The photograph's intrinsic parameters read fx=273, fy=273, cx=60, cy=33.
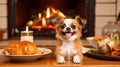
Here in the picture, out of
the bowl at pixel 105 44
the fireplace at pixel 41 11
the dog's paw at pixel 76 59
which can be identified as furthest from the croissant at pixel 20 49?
the fireplace at pixel 41 11

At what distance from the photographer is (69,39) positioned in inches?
35.0

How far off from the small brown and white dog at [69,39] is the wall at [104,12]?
1535 mm

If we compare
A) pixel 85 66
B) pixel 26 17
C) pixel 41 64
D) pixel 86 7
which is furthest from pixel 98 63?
pixel 26 17

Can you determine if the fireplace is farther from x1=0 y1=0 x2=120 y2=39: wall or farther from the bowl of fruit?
the bowl of fruit

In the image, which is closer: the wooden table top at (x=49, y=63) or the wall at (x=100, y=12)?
the wooden table top at (x=49, y=63)

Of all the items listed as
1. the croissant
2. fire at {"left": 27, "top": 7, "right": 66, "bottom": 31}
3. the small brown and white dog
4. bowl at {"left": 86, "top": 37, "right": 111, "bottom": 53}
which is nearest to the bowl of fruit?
bowl at {"left": 86, "top": 37, "right": 111, "bottom": 53}

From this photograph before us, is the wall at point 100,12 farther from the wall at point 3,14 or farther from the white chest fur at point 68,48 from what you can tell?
the white chest fur at point 68,48

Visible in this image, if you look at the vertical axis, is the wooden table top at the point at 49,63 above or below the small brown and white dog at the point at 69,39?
below

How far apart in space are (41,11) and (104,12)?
1.90ft

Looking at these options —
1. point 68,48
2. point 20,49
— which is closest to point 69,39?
point 68,48

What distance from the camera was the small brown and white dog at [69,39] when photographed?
34.7 inches

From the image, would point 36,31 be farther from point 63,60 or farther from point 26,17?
point 63,60

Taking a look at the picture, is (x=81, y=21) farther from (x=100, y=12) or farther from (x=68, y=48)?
(x=100, y=12)

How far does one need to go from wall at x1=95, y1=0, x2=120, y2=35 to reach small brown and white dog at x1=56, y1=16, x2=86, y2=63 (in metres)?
1.54
